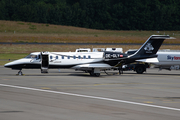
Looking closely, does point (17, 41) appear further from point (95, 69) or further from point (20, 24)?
point (95, 69)

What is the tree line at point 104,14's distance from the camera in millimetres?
117688

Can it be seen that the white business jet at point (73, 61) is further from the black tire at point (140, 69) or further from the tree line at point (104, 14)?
the tree line at point (104, 14)

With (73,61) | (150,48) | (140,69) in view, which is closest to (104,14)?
(140,69)

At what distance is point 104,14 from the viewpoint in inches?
4756

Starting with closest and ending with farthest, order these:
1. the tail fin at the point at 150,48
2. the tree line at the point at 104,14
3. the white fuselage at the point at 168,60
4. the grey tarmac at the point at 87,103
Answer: the grey tarmac at the point at 87,103, the tail fin at the point at 150,48, the white fuselage at the point at 168,60, the tree line at the point at 104,14

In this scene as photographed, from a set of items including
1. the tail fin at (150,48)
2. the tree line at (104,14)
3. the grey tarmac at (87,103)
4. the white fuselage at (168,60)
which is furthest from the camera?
the tree line at (104,14)

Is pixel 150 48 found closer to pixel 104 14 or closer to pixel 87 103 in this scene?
pixel 87 103

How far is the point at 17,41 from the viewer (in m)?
77.4

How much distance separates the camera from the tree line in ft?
386

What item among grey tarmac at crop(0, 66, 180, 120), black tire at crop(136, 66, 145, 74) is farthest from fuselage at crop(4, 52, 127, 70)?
grey tarmac at crop(0, 66, 180, 120)

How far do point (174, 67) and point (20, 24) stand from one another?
81217 mm

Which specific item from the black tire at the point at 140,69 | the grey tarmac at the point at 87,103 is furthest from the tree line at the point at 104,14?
the grey tarmac at the point at 87,103

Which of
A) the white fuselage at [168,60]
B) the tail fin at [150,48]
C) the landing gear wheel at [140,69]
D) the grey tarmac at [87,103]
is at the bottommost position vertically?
the grey tarmac at [87,103]

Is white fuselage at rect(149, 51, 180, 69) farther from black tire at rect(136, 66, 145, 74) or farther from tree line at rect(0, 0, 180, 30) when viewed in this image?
tree line at rect(0, 0, 180, 30)
